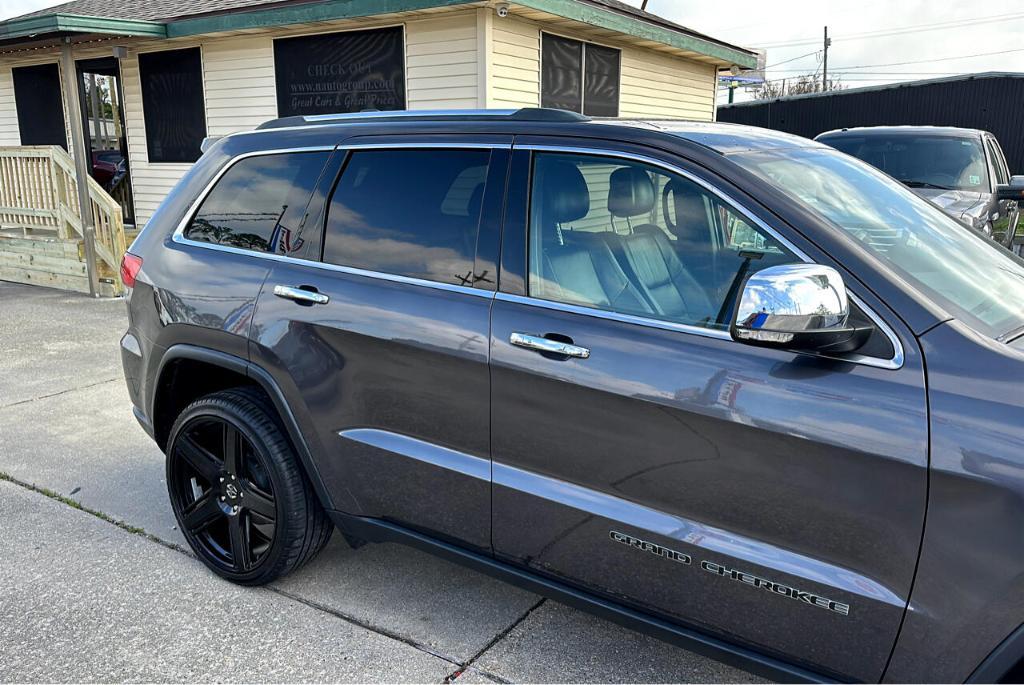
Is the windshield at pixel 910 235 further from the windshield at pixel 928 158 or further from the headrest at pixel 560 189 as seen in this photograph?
the windshield at pixel 928 158

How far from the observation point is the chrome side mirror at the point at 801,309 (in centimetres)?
189

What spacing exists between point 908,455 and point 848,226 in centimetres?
69

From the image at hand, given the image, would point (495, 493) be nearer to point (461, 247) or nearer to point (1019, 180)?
point (461, 247)

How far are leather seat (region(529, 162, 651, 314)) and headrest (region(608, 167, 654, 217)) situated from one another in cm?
8

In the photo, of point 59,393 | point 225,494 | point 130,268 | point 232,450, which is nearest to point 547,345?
point 232,450

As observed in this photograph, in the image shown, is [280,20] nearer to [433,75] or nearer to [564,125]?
[433,75]

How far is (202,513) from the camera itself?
3434 millimetres

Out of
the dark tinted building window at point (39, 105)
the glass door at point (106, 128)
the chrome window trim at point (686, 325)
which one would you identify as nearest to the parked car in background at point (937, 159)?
the chrome window trim at point (686, 325)

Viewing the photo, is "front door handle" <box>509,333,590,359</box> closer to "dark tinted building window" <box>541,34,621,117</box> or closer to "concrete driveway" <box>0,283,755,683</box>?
"concrete driveway" <box>0,283,755,683</box>

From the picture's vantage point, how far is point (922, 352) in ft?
6.26

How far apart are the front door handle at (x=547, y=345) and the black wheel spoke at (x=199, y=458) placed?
1.54 metres

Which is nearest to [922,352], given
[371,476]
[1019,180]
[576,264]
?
[576,264]

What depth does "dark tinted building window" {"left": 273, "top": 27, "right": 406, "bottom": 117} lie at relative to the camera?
9.88 meters

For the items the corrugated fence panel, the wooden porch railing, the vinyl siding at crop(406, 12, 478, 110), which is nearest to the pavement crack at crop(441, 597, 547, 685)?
the vinyl siding at crop(406, 12, 478, 110)
